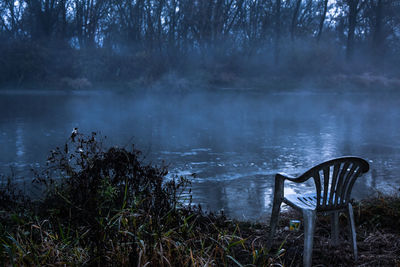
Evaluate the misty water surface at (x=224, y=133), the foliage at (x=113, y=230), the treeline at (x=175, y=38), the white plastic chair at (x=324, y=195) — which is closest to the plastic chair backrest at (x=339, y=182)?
the white plastic chair at (x=324, y=195)

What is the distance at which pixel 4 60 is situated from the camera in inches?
1043

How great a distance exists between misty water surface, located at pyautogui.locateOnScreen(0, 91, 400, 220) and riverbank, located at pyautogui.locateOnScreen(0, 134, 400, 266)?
1480 millimetres

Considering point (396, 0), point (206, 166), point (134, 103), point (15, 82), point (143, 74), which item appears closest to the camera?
point (206, 166)

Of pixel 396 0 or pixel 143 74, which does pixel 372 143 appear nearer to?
pixel 143 74

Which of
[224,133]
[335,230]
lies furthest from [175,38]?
[335,230]

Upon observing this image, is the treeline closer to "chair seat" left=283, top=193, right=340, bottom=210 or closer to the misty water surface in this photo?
the misty water surface

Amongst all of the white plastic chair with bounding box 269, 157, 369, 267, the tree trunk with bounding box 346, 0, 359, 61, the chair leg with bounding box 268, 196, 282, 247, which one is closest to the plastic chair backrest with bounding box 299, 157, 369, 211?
the white plastic chair with bounding box 269, 157, 369, 267

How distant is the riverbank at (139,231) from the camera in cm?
267

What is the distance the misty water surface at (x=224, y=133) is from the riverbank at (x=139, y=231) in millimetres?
1480

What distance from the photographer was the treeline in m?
29.6

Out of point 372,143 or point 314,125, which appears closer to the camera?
point 372,143

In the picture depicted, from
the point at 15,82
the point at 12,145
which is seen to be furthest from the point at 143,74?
the point at 12,145

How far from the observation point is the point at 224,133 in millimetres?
13375

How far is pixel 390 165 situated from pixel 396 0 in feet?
113
